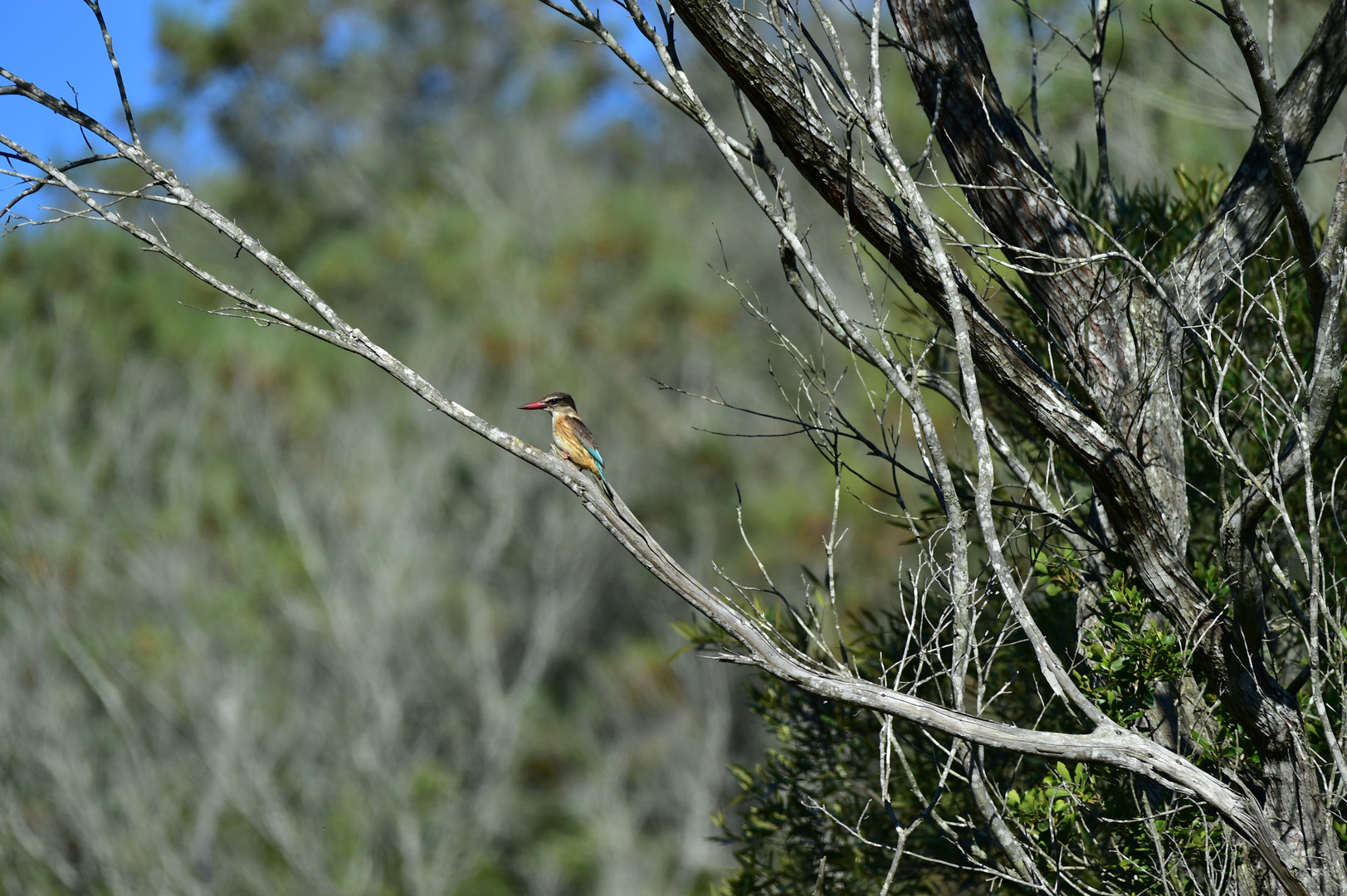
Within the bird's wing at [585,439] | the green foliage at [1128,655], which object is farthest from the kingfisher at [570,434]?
the green foliage at [1128,655]

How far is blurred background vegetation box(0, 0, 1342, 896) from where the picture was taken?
17438mm

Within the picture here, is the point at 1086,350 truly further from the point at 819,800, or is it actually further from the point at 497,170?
the point at 497,170

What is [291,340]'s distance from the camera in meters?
22.0

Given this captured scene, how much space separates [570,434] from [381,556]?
44.4 feet

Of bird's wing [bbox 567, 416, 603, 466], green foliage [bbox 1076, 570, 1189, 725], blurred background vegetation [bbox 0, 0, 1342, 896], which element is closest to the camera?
green foliage [bbox 1076, 570, 1189, 725]

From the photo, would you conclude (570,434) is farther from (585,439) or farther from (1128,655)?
(1128,655)

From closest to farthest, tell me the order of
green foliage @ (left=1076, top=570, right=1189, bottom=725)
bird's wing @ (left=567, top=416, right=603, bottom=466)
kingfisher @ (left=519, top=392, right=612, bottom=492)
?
green foliage @ (left=1076, top=570, right=1189, bottom=725) < kingfisher @ (left=519, top=392, right=612, bottom=492) < bird's wing @ (left=567, top=416, right=603, bottom=466)

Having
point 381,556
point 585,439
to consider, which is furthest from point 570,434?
point 381,556

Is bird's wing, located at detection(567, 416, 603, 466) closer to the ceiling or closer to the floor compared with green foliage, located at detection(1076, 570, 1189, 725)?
closer to the ceiling

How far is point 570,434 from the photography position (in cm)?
643

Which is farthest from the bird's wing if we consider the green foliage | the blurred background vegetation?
the blurred background vegetation

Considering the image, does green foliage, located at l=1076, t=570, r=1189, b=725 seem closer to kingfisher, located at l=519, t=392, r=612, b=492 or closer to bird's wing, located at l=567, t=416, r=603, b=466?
kingfisher, located at l=519, t=392, r=612, b=492

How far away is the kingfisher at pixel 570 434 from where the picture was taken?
6165 millimetres

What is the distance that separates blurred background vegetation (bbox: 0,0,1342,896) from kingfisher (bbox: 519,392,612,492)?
8214 millimetres
